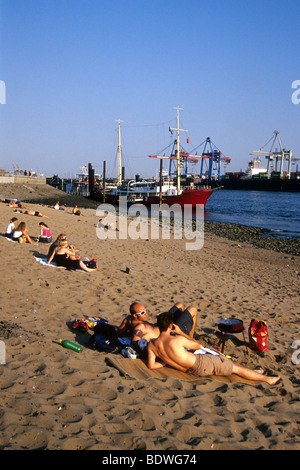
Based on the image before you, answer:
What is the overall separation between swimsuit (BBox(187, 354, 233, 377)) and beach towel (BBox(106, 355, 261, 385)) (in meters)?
0.05

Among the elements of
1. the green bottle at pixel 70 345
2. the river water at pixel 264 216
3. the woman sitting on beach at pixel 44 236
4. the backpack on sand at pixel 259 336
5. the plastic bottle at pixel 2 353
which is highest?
the woman sitting on beach at pixel 44 236

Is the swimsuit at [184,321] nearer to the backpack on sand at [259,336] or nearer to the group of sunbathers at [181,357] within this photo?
the group of sunbathers at [181,357]

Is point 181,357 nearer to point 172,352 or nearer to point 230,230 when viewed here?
point 172,352

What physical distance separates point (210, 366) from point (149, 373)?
0.71 m

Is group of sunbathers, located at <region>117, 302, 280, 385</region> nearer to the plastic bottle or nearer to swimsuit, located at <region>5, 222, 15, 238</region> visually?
the plastic bottle

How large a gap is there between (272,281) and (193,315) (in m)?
5.78

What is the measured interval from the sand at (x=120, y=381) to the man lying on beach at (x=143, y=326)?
0.43m

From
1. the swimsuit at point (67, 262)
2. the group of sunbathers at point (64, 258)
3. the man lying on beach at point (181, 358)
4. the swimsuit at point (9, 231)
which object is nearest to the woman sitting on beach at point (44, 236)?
the swimsuit at point (9, 231)

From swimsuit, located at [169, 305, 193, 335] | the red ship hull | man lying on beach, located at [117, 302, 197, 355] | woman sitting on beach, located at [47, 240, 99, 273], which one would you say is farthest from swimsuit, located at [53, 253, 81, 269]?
the red ship hull

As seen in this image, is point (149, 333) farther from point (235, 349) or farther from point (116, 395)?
point (235, 349)

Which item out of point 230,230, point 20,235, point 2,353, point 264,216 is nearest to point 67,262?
point 20,235

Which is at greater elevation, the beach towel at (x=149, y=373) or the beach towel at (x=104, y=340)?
the beach towel at (x=104, y=340)

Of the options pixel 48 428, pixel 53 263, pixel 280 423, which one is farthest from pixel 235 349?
pixel 53 263

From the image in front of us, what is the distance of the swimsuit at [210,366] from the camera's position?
399 cm
